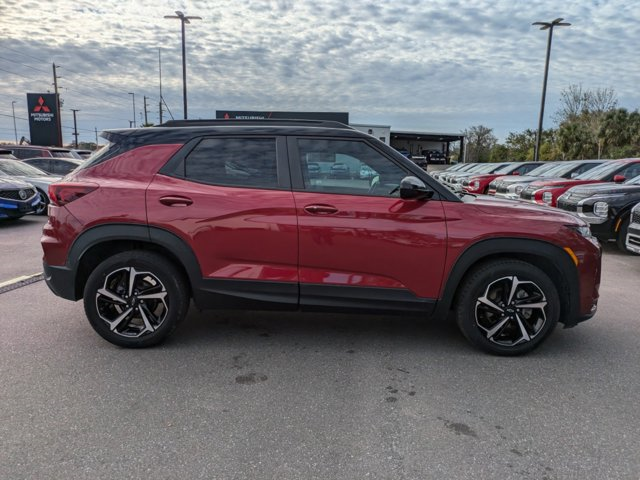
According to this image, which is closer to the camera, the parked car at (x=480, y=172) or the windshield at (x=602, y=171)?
the windshield at (x=602, y=171)

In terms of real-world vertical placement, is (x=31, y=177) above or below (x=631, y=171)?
below

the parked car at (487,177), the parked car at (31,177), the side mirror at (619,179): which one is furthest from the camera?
the parked car at (487,177)

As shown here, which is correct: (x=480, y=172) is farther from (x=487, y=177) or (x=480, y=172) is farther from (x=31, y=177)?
(x=31, y=177)

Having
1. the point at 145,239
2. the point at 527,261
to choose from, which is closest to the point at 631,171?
the point at 527,261

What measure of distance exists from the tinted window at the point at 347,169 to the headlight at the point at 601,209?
6092 mm

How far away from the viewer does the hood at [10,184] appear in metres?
10.3

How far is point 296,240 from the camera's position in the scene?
11.7 feet

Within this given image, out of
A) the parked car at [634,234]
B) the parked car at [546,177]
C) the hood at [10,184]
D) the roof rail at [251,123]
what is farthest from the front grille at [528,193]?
the hood at [10,184]

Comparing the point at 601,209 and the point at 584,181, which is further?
the point at 584,181

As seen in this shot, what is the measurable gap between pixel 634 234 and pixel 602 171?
15.0 feet

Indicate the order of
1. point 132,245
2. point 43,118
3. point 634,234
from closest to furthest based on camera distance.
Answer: point 132,245
point 634,234
point 43,118

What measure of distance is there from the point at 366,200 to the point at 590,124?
117 ft

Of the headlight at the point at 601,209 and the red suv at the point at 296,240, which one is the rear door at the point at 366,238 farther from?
the headlight at the point at 601,209

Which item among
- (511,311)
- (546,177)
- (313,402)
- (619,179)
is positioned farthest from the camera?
(546,177)
